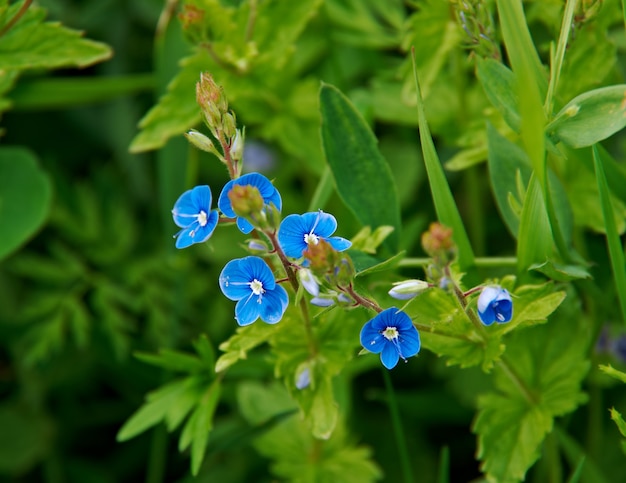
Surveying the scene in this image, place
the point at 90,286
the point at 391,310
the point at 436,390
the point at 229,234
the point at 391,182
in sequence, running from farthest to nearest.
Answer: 1. the point at 229,234
2. the point at 90,286
3. the point at 436,390
4. the point at 391,182
5. the point at 391,310

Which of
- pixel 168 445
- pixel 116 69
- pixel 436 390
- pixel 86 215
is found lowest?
pixel 168 445

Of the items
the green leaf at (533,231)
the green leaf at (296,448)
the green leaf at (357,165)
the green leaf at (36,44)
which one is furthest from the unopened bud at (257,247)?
the green leaf at (36,44)

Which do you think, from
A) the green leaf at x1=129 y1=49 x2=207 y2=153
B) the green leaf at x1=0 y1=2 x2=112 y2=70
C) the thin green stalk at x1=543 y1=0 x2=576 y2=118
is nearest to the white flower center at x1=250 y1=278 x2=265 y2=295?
the thin green stalk at x1=543 y1=0 x2=576 y2=118

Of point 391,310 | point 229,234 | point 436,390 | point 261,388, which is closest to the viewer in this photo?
point 391,310

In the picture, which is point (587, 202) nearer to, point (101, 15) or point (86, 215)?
point (86, 215)

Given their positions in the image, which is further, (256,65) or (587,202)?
(256,65)

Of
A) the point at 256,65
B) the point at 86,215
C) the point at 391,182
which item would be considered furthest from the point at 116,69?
the point at 391,182

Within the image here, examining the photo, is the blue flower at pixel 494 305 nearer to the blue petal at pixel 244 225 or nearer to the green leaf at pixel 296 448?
the blue petal at pixel 244 225
